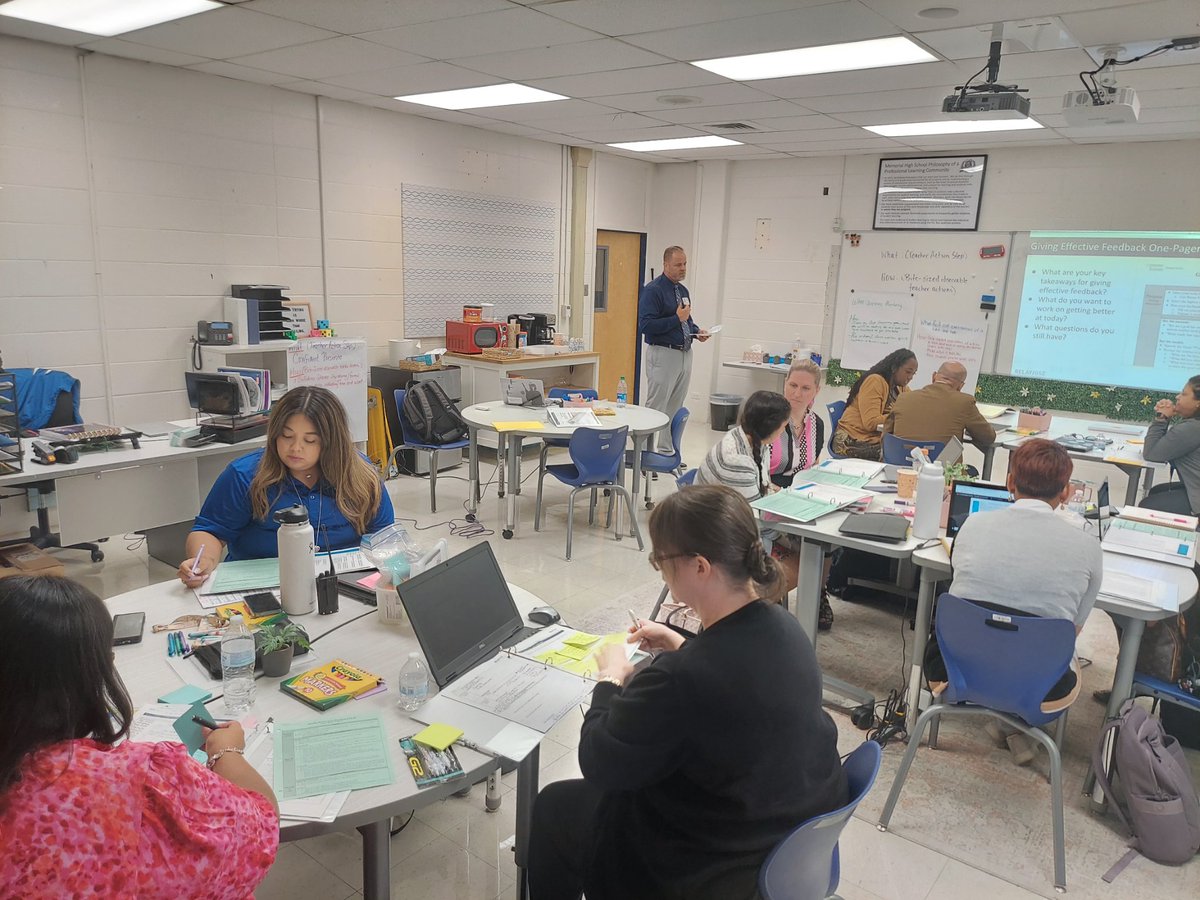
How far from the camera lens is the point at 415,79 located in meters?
5.20

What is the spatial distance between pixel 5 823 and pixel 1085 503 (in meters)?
3.79

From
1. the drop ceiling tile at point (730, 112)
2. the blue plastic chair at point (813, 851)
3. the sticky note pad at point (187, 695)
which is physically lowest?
the blue plastic chair at point (813, 851)

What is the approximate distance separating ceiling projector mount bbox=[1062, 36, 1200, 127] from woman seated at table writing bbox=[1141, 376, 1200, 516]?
5.14 feet

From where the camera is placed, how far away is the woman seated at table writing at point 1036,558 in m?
2.47

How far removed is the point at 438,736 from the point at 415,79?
4.68 m

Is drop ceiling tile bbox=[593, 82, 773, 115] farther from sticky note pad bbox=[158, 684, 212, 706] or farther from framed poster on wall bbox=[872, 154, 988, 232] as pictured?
sticky note pad bbox=[158, 684, 212, 706]

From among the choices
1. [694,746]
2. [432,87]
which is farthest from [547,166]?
[694,746]

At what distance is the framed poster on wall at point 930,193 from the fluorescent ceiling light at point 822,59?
11.1 feet

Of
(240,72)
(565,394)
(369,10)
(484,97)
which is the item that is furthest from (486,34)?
(565,394)

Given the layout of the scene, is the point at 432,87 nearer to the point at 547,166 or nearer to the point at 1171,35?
the point at 547,166

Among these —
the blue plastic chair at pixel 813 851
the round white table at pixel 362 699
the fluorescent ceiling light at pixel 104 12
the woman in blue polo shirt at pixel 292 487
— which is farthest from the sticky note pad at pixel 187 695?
the fluorescent ceiling light at pixel 104 12

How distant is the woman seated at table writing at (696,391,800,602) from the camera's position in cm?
360

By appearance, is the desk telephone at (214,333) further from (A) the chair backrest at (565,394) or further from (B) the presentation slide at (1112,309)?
(B) the presentation slide at (1112,309)

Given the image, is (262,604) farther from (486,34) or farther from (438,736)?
(486,34)
